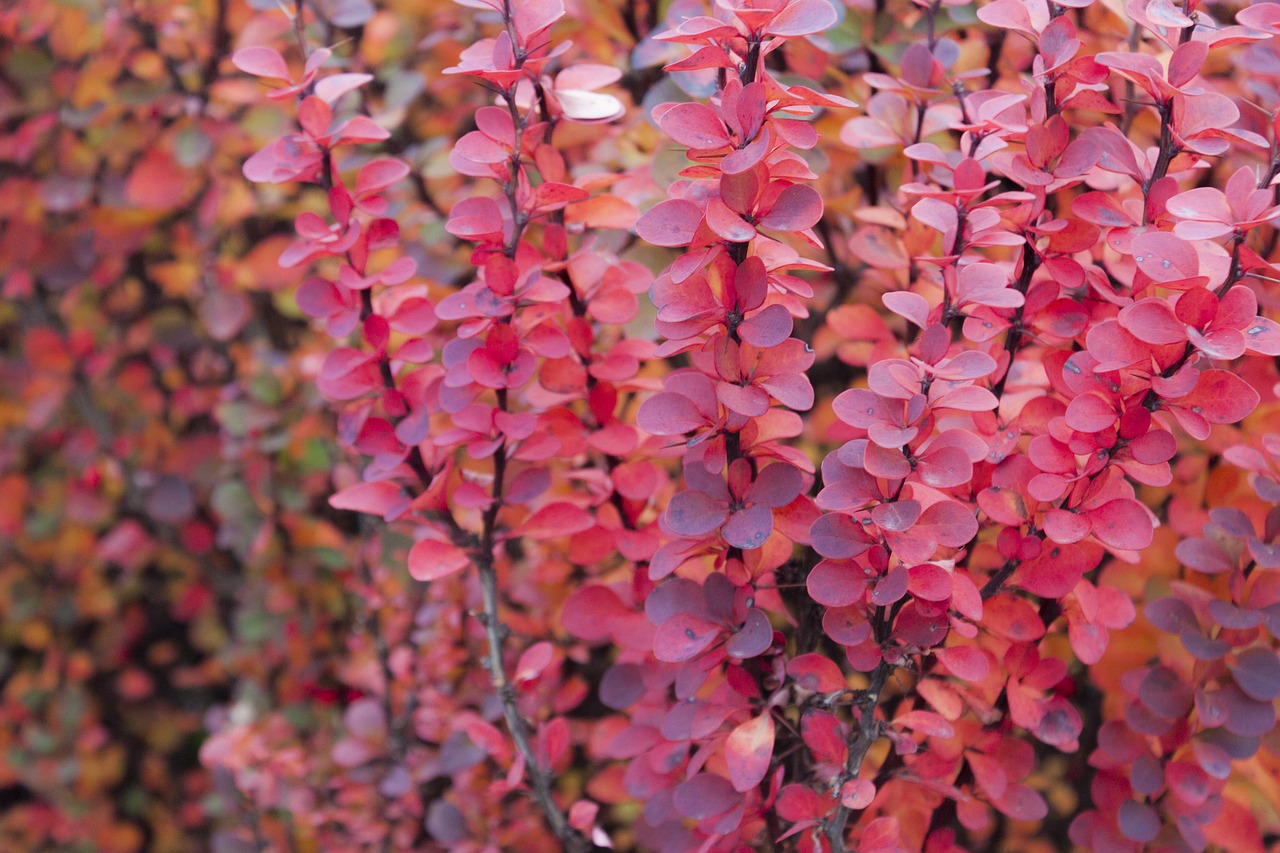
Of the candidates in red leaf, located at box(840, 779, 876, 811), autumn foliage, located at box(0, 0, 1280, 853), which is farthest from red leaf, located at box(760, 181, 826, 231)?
red leaf, located at box(840, 779, 876, 811)

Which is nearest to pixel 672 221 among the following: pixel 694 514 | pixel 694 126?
pixel 694 126

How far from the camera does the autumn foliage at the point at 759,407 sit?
2.14 feet

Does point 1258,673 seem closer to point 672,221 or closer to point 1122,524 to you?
point 1122,524

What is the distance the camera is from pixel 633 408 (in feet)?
3.59

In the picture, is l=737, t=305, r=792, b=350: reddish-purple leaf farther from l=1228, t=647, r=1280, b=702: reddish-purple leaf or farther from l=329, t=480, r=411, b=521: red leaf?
l=1228, t=647, r=1280, b=702: reddish-purple leaf

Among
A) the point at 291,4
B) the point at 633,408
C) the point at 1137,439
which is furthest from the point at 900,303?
the point at 291,4

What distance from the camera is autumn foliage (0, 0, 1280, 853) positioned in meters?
0.65

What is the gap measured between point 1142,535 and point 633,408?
1.85 feet

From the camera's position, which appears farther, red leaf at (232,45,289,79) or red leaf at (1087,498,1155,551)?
red leaf at (232,45,289,79)

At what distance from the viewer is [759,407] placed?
25.1 inches

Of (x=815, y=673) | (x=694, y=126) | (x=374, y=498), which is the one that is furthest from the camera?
(x=374, y=498)

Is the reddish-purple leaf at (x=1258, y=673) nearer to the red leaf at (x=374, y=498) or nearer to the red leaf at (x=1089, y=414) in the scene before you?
the red leaf at (x=1089, y=414)

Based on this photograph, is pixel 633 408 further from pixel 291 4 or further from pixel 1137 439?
pixel 291 4

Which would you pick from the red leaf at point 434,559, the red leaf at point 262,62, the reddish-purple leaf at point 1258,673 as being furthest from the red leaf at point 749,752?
the red leaf at point 262,62
